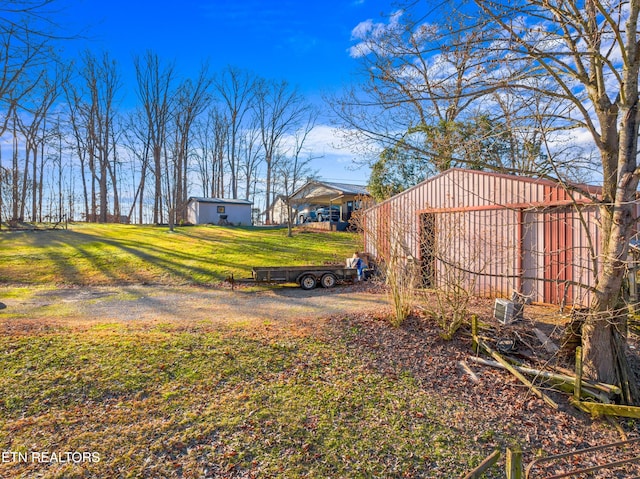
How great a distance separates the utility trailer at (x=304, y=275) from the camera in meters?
11.1

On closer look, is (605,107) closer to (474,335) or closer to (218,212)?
(474,335)

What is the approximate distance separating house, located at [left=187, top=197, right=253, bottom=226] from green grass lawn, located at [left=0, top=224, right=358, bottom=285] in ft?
32.6

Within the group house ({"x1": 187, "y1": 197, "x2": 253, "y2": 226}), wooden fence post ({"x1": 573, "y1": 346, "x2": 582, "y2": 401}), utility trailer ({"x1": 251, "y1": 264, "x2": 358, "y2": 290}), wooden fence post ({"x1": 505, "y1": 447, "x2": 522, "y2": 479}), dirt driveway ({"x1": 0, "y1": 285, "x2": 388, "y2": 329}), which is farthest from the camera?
house ({"x1": 187, "y1": 197, "x2": 253, "y2": 226})

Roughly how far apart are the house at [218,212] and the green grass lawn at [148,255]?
9.92 m

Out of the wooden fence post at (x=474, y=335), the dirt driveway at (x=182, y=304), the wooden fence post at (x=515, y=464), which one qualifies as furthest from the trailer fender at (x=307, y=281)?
the wooden fence post at (x=515, y=464)

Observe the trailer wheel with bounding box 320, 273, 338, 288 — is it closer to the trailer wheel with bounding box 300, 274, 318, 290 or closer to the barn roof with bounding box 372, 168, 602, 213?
the trailer wheel with bounding box 300, 274, 318, 290

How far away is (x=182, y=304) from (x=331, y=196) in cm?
2167

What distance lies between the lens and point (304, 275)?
1131 cm

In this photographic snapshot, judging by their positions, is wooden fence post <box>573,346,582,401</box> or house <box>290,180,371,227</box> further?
house <box>290,180,371,227</box>

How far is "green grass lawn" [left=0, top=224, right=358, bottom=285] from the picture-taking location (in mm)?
12305

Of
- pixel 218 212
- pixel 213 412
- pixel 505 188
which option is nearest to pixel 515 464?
pixel 213 412

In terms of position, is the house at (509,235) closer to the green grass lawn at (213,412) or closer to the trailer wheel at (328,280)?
the green grass lawn at (213,412)

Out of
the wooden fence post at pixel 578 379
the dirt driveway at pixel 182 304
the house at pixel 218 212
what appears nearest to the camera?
the wooden fence post at pixel 578 379

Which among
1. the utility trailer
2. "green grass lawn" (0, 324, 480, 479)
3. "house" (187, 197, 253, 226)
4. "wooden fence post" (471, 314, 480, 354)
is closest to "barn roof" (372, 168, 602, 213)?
"wooden fence post" (471, 314, 480, 354)
